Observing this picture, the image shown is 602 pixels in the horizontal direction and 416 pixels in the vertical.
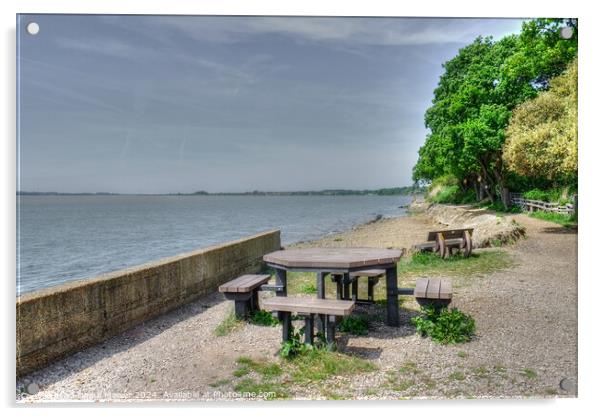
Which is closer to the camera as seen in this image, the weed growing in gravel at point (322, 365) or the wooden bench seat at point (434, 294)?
the weed growing in gravel at point (322, 365)

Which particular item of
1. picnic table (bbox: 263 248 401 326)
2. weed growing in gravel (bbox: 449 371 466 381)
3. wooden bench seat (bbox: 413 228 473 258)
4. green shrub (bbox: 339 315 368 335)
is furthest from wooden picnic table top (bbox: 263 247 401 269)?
wooden bench seat (bbox: 413 228 473 258)

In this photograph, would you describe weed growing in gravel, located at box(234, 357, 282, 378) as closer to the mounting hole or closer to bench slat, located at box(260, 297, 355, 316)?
bench slat, located at box(260, 297, 355, 316)

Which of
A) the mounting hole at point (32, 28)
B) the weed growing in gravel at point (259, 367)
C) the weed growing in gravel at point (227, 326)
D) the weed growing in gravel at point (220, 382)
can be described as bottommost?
the weed growing in gravel at point (220, 382)

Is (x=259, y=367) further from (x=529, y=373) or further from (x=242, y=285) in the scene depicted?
(x=529, y=373)

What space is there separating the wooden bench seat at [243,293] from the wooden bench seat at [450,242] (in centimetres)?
546

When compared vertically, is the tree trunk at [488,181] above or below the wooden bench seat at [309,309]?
above

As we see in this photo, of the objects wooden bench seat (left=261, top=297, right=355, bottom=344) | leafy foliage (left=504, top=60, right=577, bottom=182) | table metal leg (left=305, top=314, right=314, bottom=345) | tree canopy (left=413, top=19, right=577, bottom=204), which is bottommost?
table metal leg (left=305, top=314, right=314, bottom=345)

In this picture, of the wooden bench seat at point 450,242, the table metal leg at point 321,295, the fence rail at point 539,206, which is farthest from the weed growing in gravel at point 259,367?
the wooden bench seat at point 450,242

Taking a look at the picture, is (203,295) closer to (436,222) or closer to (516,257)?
(516,257)

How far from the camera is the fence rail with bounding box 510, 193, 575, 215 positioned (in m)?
7.16

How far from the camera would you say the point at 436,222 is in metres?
16.3

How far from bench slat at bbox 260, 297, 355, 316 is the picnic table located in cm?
38

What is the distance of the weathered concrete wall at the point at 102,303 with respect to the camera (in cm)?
455

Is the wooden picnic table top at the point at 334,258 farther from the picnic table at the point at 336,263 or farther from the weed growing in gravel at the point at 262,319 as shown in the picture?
the weed growing in gravel at the point at 262,319
